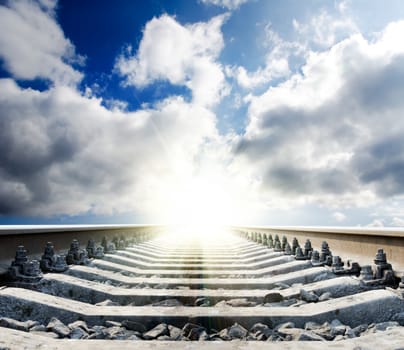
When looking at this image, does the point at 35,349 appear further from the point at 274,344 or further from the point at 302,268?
the point at 302,268

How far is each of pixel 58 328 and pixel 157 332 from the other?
1.98 ft

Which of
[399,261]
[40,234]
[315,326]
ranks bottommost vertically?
[315,326]

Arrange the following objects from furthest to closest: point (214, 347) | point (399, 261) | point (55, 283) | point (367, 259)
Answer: point (367, 259) → point (399, 261) → point (55, 283) → point (214, 347)

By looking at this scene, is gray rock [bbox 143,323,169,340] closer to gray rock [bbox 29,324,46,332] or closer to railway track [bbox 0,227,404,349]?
railway track [bbox 0,227,404,349]

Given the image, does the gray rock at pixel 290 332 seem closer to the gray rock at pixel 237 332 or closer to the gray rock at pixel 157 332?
the gray rock at pixel 237 332

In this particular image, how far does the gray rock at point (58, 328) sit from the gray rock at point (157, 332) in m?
0.47

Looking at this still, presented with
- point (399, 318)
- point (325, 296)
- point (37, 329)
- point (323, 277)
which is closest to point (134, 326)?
point (37, 329)

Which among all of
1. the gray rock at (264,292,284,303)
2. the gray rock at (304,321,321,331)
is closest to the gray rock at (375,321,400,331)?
the gray rock at (304,321,321,331)

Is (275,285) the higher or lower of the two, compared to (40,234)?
lower

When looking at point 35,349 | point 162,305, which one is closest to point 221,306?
point 162,305

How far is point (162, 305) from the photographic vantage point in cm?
314

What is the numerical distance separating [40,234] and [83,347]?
10.8 feet

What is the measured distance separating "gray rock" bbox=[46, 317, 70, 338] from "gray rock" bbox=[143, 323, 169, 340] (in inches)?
18.6

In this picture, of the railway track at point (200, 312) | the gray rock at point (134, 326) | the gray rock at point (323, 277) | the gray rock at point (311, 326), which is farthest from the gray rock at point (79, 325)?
the gray rock at point (323, 277)
